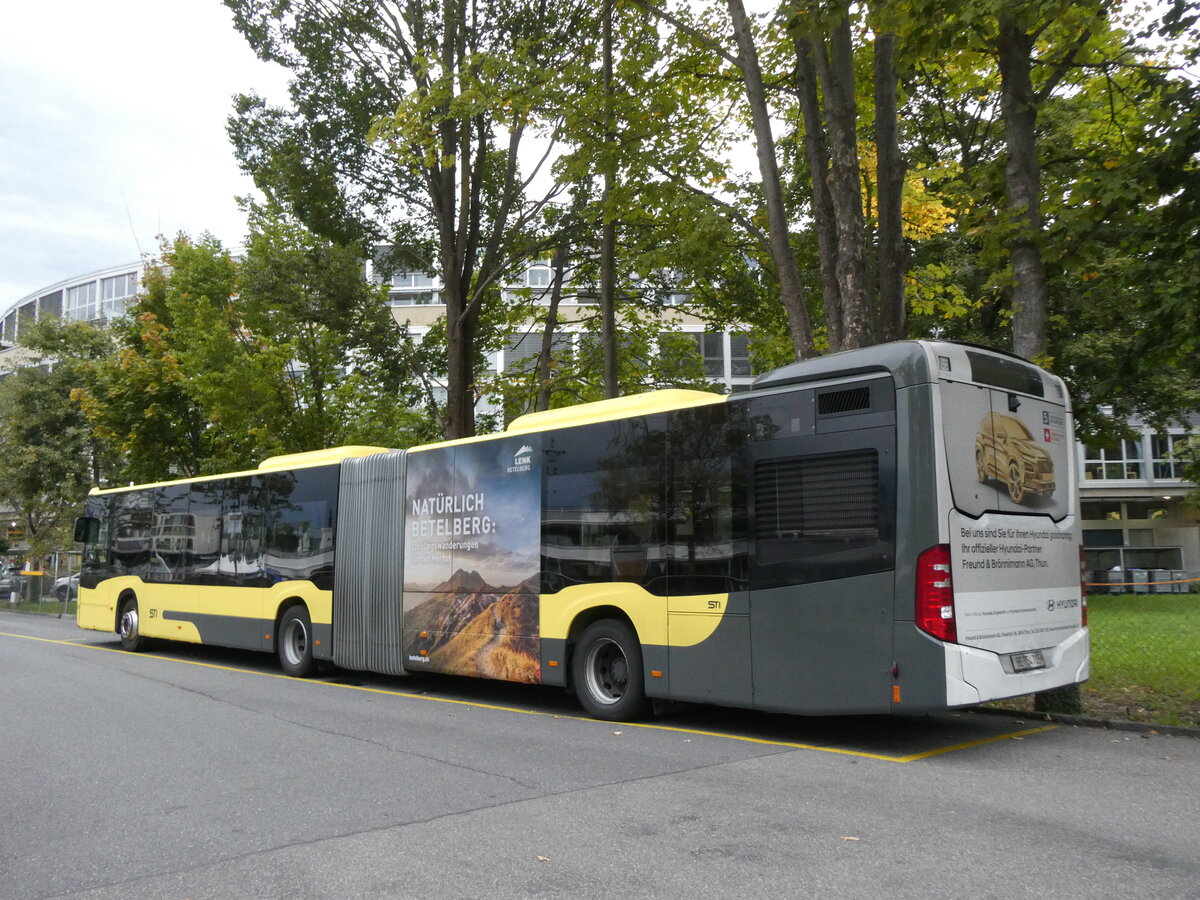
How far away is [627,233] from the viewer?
20672mm

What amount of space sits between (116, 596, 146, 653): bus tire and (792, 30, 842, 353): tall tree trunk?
1370cm

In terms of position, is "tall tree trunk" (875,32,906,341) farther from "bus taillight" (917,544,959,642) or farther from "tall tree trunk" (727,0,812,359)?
"bus taillight" (917,544,959,642)

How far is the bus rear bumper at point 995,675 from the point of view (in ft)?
24.0

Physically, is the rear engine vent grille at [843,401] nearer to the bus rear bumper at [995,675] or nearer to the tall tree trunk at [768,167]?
the bus rear bumper at [995,675]

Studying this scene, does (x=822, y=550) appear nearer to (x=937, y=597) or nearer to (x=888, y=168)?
(x=937, y=597)

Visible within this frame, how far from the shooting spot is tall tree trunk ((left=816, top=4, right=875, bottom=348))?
11.1m

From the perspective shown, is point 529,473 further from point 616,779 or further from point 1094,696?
point 1094,696

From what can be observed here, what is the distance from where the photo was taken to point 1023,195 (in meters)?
10.3

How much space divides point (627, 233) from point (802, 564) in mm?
13655

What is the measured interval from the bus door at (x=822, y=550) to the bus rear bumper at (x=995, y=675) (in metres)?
0.48

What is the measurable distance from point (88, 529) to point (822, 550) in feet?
54.6

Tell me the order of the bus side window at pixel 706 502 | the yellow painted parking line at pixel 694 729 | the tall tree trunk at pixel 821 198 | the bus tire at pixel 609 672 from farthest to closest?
1. the tall tree trunk at pixel 821 198
2. the bus tire at pixel 609 672
3. the bus side window at pixel 706 502
4. the yellow painted parking line at pixel 694 729

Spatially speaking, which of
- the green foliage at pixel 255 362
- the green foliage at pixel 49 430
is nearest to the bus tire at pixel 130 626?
the green foliage at pixel 255 362

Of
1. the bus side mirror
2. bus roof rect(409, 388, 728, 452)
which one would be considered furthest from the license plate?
the bus side mirror
